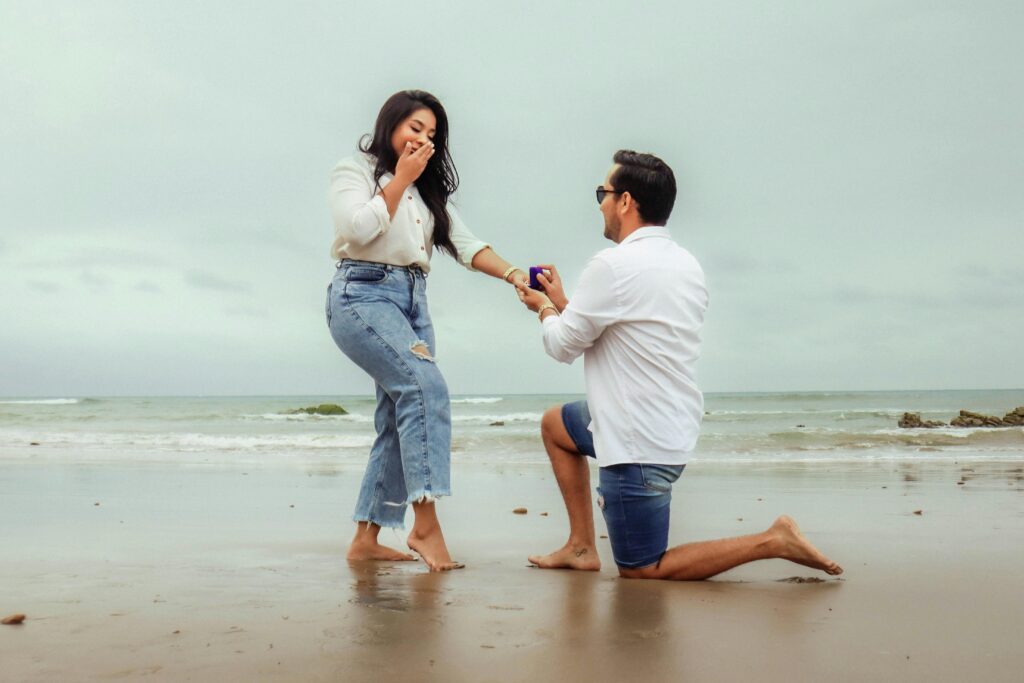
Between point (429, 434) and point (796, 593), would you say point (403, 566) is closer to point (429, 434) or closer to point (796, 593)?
point (429, 434)

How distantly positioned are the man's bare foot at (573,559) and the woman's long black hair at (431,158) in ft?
4.56

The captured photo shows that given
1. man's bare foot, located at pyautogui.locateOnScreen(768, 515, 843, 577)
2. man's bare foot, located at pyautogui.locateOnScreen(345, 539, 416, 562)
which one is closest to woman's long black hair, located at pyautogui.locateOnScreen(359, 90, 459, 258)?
man's bare foot, located at pyautogui.locateOnScreen(345, 539, 416, 562)

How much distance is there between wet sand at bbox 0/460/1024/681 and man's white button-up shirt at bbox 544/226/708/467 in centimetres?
50

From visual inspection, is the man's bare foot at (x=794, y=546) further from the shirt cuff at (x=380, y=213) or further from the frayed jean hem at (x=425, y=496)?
the shirt cuff at (x=380, y=213)

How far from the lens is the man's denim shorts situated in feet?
10.1

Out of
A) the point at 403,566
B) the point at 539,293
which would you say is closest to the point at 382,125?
the point at 539,293

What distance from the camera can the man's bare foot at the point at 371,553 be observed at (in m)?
3.65

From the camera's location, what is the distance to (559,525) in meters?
4.77

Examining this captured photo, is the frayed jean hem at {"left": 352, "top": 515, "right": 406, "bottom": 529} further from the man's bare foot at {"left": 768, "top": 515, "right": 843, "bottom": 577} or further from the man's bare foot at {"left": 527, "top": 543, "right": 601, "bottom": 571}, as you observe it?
the man's bare foot at {"left": 768, "top": 515, "right": 843, "bottom": 577}

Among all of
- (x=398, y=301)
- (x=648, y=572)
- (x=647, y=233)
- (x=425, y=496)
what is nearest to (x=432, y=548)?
(x=425, y=496)

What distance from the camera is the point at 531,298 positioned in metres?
3.52

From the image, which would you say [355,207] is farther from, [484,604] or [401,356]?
[484,604]

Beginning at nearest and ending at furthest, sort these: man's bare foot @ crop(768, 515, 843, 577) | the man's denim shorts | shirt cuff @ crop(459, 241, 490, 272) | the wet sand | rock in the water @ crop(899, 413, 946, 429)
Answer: the wet sand → man's bare foot @ crop(768, 515, 843, 577) → the man's denim shorts → shirt cuff @ crop(459, 241, 490, 272) → rock in the water @ crop(899, 413, 946, 429)

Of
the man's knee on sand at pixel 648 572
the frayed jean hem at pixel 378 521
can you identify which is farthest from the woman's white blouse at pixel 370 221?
the man's knee on sand at pixel 648 572
